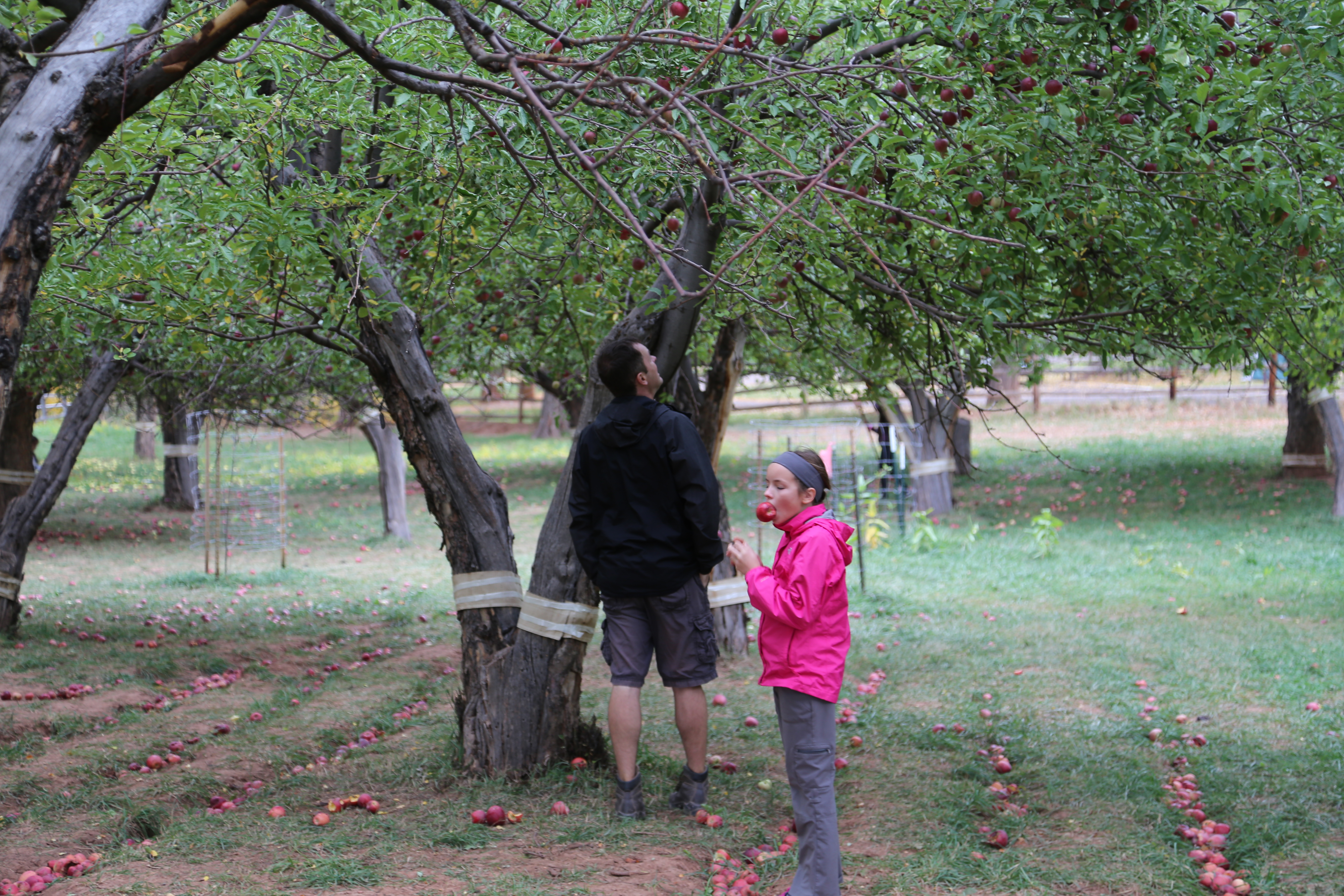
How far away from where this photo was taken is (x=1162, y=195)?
11.3 ft

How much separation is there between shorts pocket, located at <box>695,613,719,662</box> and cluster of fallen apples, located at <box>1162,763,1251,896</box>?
6.01 feet

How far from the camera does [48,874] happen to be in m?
3.38

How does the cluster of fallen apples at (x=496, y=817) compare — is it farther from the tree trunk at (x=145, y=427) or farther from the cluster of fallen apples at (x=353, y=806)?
the tree trunk at (x=145, y=427)

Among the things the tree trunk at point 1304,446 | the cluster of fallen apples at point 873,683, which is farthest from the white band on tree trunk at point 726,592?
the tree trunk at point 1304,446

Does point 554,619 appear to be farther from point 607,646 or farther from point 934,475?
point 934,475

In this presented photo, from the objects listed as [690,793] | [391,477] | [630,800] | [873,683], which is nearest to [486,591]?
[630,800]

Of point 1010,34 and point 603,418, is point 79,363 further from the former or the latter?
point 1010,34

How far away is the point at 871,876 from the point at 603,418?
1882 millimetres

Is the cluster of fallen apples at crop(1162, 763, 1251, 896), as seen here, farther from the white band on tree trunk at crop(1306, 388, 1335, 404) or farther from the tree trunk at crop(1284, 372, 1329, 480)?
the tree trunk at crop(1284, 372, 1329, 480)

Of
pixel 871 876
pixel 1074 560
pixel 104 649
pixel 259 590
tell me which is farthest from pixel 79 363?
pixel 1074 560

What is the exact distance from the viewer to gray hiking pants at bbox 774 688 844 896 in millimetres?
3123

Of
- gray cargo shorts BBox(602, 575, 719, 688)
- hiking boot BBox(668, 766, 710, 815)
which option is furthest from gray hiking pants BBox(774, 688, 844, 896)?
hiking boot BBox(668, 766, 710, 815)

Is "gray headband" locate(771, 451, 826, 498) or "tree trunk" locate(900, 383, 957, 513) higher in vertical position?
"gray headband" locate(771, 451, 826, 498)

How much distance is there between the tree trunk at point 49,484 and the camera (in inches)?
308
